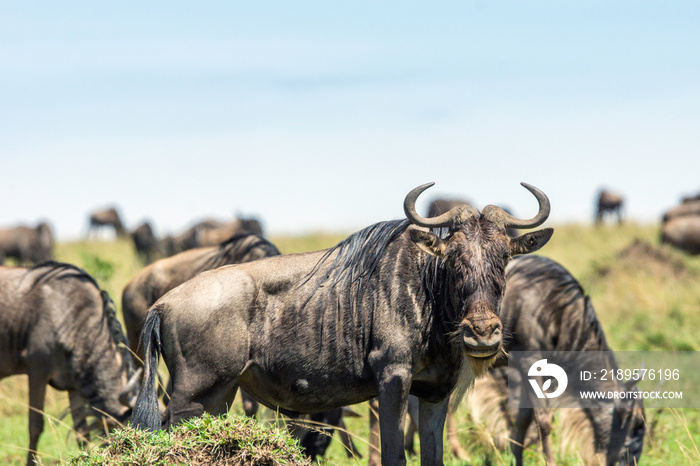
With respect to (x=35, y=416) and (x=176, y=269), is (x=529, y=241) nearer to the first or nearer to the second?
(x=176, y=269)

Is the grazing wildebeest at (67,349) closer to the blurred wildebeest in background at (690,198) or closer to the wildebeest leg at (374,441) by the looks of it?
the wildebeest leg at (374,441)

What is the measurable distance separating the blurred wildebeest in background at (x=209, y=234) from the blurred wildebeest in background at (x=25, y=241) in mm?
6279

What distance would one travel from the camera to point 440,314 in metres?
4.74

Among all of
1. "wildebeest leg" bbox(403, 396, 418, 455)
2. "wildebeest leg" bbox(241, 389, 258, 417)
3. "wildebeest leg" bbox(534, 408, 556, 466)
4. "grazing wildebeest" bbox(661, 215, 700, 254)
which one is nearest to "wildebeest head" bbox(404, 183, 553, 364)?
"wildebeest leg" bbox(534, 408, 556, 466)

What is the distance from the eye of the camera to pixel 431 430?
5.03m

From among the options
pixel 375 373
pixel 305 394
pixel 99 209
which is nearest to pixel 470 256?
pixel 375 373

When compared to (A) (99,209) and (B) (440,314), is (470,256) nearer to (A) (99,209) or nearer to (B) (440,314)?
(B) (440,314)

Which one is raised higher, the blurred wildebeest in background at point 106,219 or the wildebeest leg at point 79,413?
the wildebeest leg at point 79,413

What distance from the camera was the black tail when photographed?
15.4 ft

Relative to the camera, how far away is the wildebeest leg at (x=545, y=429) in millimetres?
6789

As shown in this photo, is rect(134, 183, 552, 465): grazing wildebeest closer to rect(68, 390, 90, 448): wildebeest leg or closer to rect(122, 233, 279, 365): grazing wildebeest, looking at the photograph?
rect(68, 390, 90, 448): wildebeest leg

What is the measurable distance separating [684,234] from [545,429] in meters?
16.7

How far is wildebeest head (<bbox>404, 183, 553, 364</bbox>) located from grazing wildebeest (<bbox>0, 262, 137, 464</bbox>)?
4048 mm
